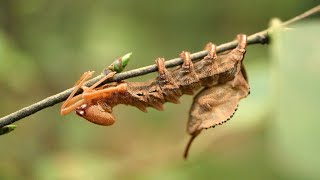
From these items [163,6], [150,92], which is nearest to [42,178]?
[150,92]

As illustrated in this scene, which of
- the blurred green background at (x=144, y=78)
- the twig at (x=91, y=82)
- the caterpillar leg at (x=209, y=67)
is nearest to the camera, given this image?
the blurred green background at (x=144, y=78)

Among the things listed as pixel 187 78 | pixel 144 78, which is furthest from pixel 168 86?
pixel 144 78

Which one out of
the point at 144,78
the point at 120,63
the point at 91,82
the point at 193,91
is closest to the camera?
the point at 120,63

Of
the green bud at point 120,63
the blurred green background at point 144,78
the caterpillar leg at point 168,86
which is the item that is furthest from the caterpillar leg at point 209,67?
the green bud at point 120,63

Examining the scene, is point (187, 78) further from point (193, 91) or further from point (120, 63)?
point (120, 63)

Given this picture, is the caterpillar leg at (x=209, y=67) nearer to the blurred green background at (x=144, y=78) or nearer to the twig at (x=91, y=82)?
the twig at (x=91, y=82)

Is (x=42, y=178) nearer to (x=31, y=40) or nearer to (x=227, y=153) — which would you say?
(x=227, y=153)
